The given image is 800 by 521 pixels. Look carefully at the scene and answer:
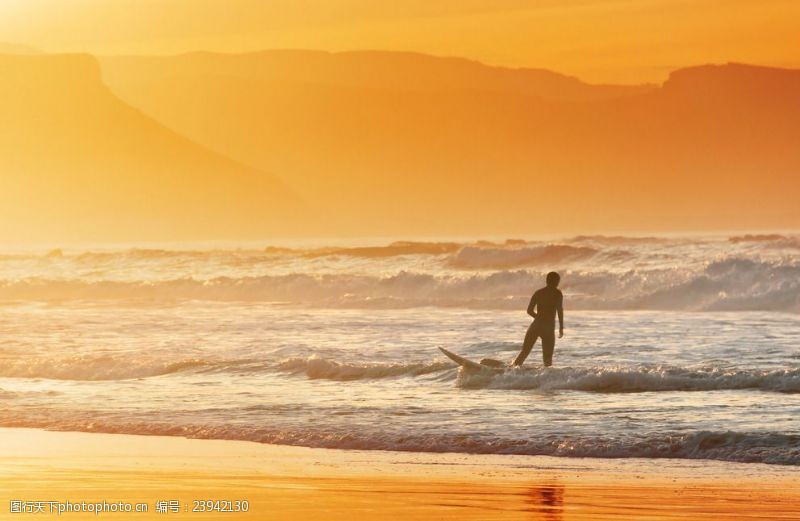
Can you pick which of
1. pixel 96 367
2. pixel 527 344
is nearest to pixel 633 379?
pixel 527 344

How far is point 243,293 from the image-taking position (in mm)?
49844

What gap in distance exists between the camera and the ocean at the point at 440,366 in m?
15.9

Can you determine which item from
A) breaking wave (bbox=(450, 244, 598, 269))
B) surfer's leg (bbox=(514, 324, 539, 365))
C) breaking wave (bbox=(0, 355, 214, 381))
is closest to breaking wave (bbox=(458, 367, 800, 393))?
surfer's leg (bbox=(514, 324, 539, 365))

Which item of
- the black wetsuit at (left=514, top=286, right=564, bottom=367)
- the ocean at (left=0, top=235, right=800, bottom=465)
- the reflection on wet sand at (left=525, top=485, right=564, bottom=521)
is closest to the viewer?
the reflection on wet sand at (left=525, top=485, right=564, bottom=521)

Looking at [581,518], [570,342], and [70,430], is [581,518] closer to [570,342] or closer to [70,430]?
[70,430]

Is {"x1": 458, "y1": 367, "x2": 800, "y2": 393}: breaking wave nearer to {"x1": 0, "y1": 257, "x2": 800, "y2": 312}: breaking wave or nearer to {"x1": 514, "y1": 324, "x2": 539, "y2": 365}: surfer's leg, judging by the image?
{"x1": 514, "y1": 324, "x2": 539, "y2": 365}: surfer's leg

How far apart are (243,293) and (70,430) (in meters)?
32.9

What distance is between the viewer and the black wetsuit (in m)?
21.3

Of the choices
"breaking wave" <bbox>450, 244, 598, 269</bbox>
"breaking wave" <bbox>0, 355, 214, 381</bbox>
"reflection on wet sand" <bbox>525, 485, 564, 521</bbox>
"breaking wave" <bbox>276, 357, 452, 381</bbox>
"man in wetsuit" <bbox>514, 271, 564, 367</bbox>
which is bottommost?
"reflection on wet sand" <bbox>525, 485, 564, 521</bbox>

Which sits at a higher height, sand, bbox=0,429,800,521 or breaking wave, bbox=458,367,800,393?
breaking wave, bbox=458,367,800,393

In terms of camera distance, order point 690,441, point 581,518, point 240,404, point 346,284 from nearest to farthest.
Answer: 1. point 581,518
2. point 690,441
3. point 240,404
4. point 346,284

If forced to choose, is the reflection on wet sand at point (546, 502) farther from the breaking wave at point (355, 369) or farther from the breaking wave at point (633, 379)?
the breaking wave at point (355, 369)

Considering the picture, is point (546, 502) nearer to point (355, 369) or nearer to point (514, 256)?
point (355, 369)

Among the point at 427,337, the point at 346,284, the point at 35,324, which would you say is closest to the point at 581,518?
the point at 427,337
